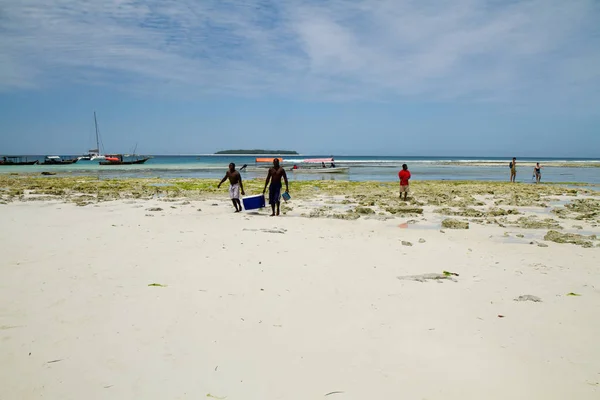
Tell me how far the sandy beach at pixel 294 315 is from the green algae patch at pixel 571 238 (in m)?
0.06

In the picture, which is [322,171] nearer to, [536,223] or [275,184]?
[275,184]

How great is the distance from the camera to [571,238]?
981cm

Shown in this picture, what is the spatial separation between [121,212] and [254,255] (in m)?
7.69

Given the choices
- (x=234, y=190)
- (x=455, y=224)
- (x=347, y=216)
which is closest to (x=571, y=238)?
(x=455, y=224)

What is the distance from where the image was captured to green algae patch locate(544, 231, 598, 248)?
9.33m

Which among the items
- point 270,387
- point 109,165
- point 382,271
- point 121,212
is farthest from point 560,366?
point 109,165

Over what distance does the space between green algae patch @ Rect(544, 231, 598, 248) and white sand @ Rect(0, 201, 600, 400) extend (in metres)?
0.64

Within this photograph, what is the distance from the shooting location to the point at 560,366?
3.90m

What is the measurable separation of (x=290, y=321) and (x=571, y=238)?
27.3 feet

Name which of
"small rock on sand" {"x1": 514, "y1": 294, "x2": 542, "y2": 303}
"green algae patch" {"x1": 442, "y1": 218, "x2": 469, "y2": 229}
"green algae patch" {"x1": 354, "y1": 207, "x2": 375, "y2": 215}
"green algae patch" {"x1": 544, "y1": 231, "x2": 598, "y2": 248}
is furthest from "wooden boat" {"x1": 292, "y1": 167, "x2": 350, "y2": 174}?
"small rock on sand" {"x1": 514, "y1": 294, "x2": 542, "y2": 303}

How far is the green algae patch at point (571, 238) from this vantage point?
9328mm

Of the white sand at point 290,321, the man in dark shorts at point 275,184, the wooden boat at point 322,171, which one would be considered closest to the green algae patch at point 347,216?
the man in dark shorts at point 275,184

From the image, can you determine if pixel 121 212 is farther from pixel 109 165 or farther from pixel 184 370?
pixel 109 165

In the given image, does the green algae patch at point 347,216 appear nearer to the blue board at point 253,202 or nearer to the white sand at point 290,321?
the blue board at point 253,202
